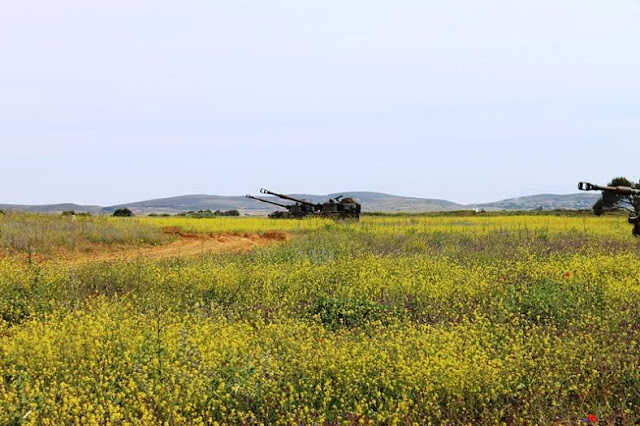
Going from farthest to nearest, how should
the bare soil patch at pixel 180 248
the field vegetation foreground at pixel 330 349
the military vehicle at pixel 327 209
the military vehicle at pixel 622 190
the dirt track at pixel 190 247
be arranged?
1. the military vehicle at pixel 327 209
2. the dirt track at pixel 190 247
3. the bare soil patch at pixel 180 248
4. the military vehicle at pixel 622 190
5. the field vegetation foreground at pixel 330 349

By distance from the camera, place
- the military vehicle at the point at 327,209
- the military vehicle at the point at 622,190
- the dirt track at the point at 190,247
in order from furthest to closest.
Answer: the military vehicle at the point at 327,209 → the dirt track at the point at 190,247 → the military vehicle at the point at 622,190

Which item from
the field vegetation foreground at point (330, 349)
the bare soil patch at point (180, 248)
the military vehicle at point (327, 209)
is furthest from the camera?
the military vehicle at point (327, 209)

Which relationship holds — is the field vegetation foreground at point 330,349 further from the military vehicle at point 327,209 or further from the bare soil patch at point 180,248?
the military vehicle at point 327,209

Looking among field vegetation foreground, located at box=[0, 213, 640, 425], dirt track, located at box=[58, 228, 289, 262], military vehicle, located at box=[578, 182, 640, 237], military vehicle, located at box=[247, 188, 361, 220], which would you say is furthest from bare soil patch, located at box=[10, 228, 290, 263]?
military vehicle, located at box=[247, 188, 361, 220]

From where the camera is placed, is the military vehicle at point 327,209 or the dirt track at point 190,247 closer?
the dirt track at point 190,247

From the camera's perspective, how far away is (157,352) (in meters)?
6.41

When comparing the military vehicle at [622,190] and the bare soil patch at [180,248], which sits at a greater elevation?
the military vehicle at [622,190]

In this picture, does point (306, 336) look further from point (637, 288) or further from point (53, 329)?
point (637, 288)

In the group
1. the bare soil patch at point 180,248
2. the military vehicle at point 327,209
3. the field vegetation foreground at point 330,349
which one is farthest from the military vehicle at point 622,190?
the military vehicle at point 327,209

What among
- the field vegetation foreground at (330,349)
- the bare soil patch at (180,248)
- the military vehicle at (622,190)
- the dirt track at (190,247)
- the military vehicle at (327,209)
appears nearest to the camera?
the field vegetation foreground at (330,349)

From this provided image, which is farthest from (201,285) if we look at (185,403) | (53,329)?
(185,403)

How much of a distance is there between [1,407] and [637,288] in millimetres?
9339

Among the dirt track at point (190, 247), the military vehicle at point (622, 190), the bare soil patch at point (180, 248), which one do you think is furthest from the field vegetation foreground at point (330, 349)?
the dirt track at point (190, 247)

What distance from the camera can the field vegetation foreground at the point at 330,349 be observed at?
18.2 feet
